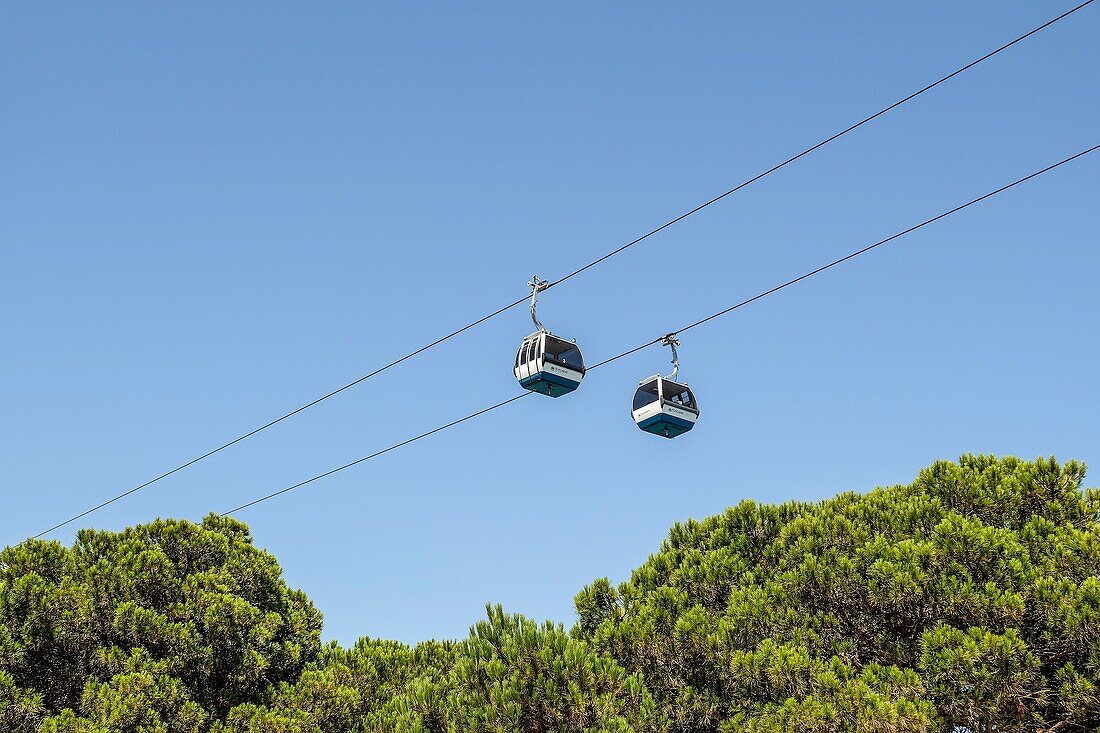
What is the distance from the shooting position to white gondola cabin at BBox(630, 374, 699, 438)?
589 inches

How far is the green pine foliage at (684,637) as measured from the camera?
51.5 ft

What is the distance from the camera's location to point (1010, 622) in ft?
52.6

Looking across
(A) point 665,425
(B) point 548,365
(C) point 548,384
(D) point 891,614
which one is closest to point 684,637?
(D) point 891,614

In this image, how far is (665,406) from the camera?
1495 centimetres

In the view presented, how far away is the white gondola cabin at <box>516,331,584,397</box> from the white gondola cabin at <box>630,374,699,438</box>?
1.19m

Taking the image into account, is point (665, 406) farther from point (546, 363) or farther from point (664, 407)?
point (546, 363)

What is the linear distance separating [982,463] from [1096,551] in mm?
2813

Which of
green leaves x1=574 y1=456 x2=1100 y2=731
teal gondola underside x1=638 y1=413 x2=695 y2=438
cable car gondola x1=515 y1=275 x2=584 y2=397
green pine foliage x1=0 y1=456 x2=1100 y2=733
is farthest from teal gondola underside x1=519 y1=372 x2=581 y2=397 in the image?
green leaves x1=574 y1=456 x2=1100 y2=731

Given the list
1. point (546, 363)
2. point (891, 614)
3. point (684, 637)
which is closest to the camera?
point (546, 363)

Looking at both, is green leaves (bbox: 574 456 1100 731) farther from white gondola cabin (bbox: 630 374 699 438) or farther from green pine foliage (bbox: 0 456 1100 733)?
white gondola cabin (bbox: 630 374 699 438)

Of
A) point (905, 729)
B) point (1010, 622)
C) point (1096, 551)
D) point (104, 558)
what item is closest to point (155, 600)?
point (104, 558)

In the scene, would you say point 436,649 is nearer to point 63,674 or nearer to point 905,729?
point 63,674

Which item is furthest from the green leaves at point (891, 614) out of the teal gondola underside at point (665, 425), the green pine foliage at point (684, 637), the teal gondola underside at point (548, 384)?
the teal gondola underside at point (548, 384)

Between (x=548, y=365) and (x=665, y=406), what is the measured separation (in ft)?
6.43
